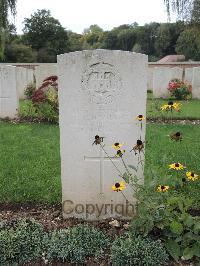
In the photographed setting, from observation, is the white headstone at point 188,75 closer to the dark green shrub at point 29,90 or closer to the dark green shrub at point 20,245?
the dark green shrub at point 29,90

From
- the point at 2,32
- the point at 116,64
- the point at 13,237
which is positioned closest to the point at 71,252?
the point at 13,237

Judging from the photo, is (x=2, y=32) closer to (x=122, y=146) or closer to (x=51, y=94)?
(x=51, y=94)

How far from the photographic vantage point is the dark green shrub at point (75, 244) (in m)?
3.22

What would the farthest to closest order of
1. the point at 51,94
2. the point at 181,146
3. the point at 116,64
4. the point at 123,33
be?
the point at 123,33
the point at 51,94
the point at 181,146
the point at 116,64

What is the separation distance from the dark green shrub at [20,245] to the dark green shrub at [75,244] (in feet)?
0.30

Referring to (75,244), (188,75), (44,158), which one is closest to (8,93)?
(44,158)

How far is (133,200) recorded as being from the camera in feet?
12.9

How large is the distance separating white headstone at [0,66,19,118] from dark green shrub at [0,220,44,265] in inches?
280

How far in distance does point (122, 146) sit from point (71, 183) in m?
0.66

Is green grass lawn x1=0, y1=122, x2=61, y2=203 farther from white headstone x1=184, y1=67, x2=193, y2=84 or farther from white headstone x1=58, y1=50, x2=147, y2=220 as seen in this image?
white headstone x1=184, y1=67, x2=193, y2=84

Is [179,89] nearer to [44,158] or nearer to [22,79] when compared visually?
[22,79]

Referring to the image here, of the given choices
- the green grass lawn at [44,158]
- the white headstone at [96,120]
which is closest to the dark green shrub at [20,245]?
the white headstone at [96,120]

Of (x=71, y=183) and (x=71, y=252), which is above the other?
(x=71, y=183)

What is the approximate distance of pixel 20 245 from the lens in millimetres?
3277
